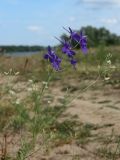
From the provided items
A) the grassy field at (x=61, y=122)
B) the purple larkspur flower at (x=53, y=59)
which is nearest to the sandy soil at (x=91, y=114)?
the grassy field at (x=61, y=122)

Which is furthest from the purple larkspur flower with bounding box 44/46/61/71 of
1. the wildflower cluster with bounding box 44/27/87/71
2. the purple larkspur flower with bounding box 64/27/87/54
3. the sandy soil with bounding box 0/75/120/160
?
the sandy soil with bounding box 0/75/120/160

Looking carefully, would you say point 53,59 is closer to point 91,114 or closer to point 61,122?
point 61,122

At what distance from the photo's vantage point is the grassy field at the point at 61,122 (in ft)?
12.5

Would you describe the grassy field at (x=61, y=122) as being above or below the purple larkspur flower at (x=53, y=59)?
below

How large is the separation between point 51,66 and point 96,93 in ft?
14.5

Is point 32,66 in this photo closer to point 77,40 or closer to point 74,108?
point 74,108

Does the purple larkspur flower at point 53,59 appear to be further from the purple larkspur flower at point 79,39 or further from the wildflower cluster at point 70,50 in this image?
the purple larkspur flower at point 79,39

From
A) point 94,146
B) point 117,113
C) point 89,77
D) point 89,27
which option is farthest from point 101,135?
point 89,27

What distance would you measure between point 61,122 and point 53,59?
2.39 metres

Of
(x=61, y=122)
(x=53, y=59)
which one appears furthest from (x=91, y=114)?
(x=53, y=59)

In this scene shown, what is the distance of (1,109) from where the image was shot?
6066mm

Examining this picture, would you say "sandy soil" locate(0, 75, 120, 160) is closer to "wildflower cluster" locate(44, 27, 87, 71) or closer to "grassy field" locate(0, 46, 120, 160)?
"grassy field" locate(0, 46, 120, 160)

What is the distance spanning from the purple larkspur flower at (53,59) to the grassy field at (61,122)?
0.06 metres

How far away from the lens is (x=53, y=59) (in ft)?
11.5
